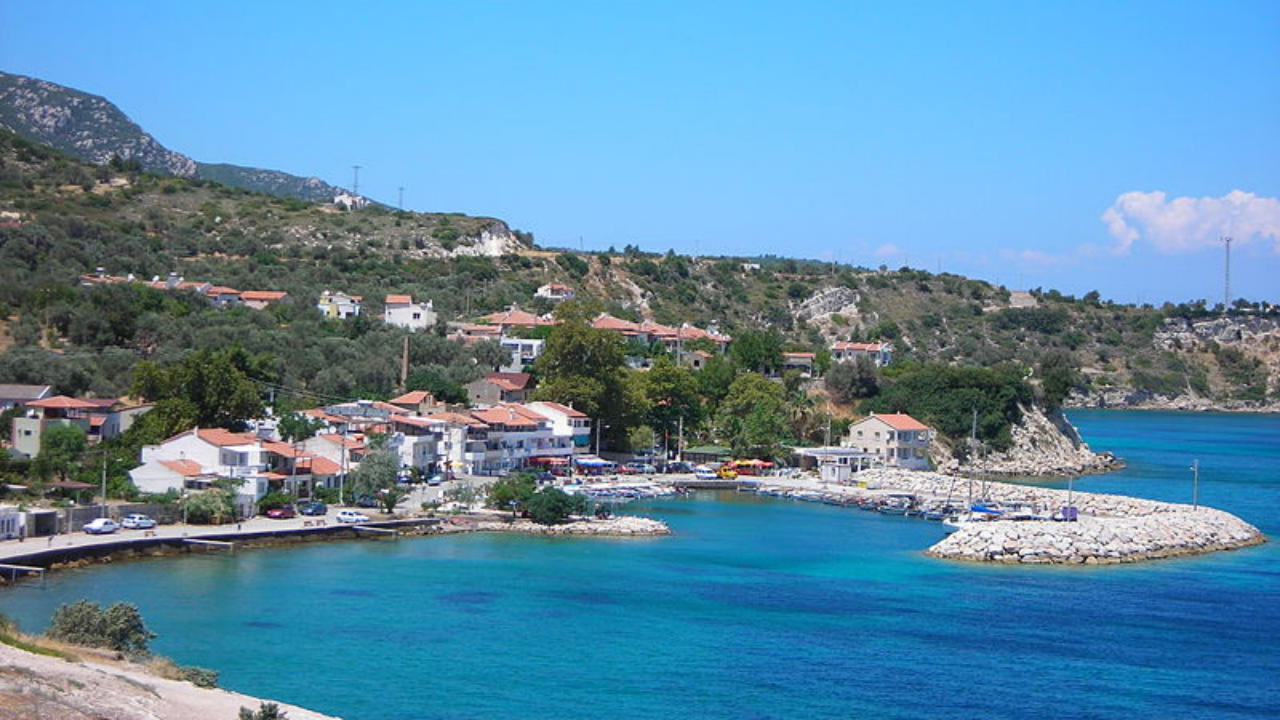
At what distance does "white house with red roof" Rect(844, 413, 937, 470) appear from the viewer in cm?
6488

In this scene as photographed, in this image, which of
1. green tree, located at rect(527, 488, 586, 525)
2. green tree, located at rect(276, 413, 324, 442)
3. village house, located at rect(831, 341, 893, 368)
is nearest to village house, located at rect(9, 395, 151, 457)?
green tree, located at rect(276, 413, 324, 442)

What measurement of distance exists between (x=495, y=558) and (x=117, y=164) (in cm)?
8002

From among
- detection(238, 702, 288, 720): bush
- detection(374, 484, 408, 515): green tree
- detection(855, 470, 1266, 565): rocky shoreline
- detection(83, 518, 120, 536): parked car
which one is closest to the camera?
detection(238, 702, 288, 720): bush

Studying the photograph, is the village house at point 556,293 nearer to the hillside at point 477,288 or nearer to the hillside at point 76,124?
the hillside at point 477,288

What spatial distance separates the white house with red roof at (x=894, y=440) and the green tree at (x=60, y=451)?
35.3m

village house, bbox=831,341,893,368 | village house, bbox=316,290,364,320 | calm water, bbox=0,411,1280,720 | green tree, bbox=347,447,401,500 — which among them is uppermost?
village house, bbox=316,290,364,320

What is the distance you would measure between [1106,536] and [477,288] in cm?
5657

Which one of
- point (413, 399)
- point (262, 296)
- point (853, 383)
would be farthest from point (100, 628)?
point (853, 383)

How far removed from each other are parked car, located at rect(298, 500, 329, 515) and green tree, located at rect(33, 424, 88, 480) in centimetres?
673

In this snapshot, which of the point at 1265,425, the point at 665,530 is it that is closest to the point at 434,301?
the point at 665,530

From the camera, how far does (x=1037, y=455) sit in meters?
70.7

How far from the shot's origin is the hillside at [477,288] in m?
65.1

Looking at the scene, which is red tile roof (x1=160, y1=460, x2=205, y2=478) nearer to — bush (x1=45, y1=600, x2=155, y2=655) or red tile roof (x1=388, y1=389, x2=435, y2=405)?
red tile roof (x1=388, y1=389, x2=435, y2=405)

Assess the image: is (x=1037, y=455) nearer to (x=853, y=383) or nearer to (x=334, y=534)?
(x=853, y=383)
